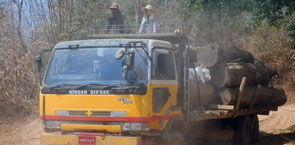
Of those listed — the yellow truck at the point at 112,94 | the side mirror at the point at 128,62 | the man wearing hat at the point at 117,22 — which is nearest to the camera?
the side mirror at the point at 128,62

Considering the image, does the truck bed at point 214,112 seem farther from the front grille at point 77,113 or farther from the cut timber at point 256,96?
the front grille at point 77,113

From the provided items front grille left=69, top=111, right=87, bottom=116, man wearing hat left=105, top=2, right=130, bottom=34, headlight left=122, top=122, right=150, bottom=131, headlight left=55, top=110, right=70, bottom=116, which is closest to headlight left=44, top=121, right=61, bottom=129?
headlight left=55, top=110, right=70, bottom=116

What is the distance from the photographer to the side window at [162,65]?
6.71 metres

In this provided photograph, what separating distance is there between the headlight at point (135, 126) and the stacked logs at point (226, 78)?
1.66m

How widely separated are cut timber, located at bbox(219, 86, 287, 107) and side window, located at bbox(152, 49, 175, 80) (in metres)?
1.76

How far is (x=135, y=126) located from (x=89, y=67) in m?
1.27

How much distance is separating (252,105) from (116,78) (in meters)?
4.35

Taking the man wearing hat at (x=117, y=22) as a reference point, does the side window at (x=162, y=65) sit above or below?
below

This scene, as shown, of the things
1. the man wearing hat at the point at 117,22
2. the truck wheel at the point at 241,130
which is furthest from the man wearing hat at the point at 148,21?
A: the truck wheel at the point at 241,130

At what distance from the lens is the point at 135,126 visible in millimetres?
6441

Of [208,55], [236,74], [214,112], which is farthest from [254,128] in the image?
[208,55]

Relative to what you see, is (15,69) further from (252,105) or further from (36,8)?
(252,105)

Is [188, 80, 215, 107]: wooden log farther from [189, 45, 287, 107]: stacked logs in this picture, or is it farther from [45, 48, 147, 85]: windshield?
[45, 48, 147, 85]: windshield

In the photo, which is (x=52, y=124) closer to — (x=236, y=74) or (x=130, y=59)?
(x=130, y=59)
